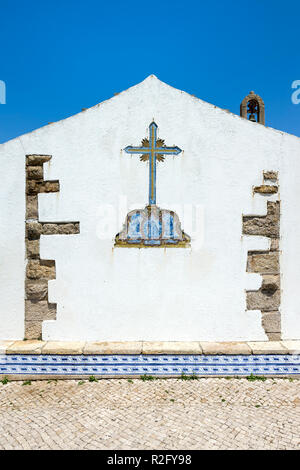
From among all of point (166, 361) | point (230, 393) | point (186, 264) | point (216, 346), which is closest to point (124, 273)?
point (186, 264)

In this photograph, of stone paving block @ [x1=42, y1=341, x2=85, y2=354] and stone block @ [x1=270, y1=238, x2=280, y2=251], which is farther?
stone block @ [x1=270, y1=238, x2=280, y2=251]

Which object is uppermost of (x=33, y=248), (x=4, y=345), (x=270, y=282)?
(x=33, y=248)

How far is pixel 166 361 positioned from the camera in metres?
4.55

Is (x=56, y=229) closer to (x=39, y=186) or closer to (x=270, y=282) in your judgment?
(x=39, y=186)

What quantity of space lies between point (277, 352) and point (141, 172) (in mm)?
3141

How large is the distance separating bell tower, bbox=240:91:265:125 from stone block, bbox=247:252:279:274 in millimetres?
9030

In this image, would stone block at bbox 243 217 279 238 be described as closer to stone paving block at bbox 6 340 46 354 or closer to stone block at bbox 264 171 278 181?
stone block at bbox 264 171 278 181

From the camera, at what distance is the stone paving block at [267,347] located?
457 cm

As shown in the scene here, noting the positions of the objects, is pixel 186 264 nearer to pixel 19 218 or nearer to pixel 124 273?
pixel 124 273

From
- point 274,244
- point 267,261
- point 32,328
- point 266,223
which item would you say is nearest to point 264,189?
point 266,223

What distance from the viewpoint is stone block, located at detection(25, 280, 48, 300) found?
4844 millimetres

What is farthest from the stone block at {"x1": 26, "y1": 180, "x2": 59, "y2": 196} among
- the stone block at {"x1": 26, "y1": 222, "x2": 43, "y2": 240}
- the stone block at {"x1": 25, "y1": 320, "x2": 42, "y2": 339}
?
the stone block at {"x1": 25, "y1": 320, "x2": 42, "y2": 339}

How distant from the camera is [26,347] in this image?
181 inches

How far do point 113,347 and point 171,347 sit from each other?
2.63ft
